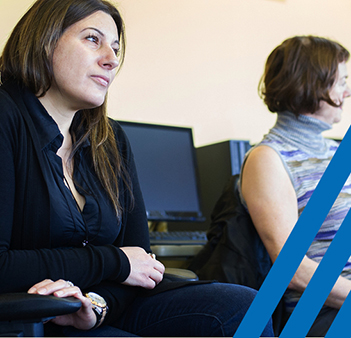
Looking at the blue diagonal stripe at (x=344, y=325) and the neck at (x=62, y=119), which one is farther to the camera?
the neck at (x=62, y=119)

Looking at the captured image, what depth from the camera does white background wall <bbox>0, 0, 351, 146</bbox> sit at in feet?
7.29

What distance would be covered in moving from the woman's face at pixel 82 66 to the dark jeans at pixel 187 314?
1.57 ft

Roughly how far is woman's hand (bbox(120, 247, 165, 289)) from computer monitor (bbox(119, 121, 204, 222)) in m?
0.83

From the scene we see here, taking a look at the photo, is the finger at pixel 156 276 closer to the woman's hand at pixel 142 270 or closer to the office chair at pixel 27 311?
the woman's hand at pixel 142 270

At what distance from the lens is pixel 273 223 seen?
1354 millimetres

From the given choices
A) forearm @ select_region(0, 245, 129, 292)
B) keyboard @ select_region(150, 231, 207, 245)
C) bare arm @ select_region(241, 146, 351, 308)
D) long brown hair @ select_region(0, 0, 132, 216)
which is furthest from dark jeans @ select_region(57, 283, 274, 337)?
keyboard @ select_region(150, 231, 207, 245)

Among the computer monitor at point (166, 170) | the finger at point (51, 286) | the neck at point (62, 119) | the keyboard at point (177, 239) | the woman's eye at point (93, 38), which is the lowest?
the keyboard at point (177, 239)

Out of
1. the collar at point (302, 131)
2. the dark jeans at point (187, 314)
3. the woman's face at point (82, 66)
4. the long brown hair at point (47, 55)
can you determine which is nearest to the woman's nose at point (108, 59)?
the woman's face at point (82, 66)

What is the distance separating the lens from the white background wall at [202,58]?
2223 mm

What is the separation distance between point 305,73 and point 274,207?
1.60 ft

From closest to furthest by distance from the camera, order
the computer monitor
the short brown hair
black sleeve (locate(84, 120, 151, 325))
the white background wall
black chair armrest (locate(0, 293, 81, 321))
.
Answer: black chair armrest (locate(0, 293, 81, 321)) < black sleeve (locate(84, 120, 151, 325)) < the short brown hair < the computer monitor < the white background wall

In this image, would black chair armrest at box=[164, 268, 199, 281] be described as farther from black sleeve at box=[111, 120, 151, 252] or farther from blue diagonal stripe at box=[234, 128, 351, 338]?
blue diagonal stripe at box=[234, 128, 351, 338]

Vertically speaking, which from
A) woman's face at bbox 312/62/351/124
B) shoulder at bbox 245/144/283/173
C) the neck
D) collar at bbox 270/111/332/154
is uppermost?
woman's face at bbox 312/62/351/124

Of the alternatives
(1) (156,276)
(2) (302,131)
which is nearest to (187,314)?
(1) (156,276)
